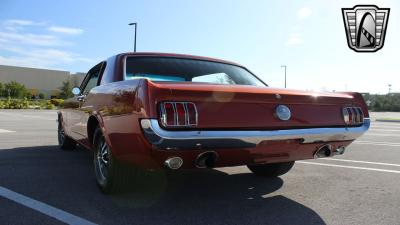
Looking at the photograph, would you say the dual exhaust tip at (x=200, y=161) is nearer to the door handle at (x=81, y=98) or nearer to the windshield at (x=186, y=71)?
the windshield at (x=186, y=71)

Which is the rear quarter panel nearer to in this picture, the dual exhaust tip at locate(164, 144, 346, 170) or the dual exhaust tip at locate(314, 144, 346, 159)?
the dual exhaust tip at locate(164, 144, 346, 170)

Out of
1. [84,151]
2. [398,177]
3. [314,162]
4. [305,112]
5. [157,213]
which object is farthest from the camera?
[84,151]

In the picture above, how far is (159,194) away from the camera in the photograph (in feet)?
14.2

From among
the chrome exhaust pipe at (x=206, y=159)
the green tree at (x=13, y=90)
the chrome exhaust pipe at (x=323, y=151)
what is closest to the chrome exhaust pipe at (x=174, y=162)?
A: the chrome exhaust pipe at (x=206, y=159)

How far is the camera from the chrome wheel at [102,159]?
14.0ft

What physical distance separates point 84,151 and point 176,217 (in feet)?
14.3

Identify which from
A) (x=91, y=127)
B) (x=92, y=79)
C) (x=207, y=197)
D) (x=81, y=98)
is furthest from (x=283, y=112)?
(x=92, y=79)

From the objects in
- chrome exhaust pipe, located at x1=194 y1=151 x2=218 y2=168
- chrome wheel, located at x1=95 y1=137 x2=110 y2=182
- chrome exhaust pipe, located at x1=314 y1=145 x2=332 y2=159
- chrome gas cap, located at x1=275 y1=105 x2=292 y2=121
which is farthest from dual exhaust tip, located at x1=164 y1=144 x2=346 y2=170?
chrome exhaust pipe, located at x1=314 y1=145 x2=332 y2=159

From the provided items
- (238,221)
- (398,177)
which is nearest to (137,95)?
(238,221)

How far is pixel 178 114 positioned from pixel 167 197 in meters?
1.26

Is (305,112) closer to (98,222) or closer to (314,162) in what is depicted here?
(98,222)

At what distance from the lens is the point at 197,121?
3322 millimetres

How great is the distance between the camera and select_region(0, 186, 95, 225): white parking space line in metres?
3.42

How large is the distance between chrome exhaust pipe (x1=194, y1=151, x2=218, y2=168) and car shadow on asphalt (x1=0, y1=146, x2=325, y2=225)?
0.45 meters
